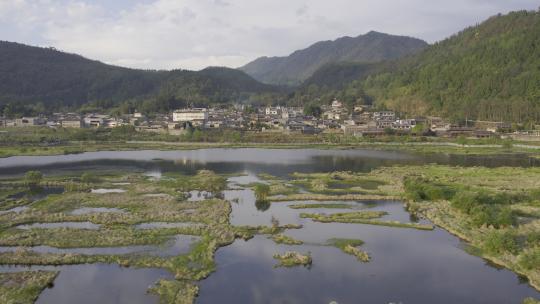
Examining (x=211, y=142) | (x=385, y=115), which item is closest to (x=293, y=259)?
(x=211, y=142)

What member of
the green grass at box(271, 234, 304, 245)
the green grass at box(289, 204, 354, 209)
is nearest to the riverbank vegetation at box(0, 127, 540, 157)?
the green grass at box(289, 204, 354, 209)

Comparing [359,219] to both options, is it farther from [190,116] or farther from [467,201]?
[190,116]

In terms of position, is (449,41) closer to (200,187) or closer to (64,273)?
(200,187)

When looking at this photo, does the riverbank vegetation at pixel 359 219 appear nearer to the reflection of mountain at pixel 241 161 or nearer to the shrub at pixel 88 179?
the reflection of mountain at pixel 241 161

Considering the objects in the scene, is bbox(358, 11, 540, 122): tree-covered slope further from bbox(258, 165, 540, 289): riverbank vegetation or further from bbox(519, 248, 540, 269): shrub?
bbox(519, 248, 540, 269): shrub

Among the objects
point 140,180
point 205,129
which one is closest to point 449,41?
point 205,129

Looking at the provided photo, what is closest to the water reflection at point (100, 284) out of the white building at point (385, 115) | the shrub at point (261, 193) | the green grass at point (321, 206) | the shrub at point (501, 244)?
the green grass at point (321, 206)
